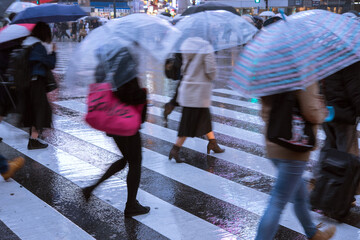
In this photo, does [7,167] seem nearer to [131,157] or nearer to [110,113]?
[131,157]

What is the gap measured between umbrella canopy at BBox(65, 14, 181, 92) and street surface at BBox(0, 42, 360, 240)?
0.19 m

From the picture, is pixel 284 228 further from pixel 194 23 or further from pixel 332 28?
pixel 194 23

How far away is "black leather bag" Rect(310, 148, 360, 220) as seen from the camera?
3.79m

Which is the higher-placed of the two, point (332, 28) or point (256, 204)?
point (332, 28)

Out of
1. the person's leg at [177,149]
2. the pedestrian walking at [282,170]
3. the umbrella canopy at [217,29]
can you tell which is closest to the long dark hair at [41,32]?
the umbrella canopy at [217,29]

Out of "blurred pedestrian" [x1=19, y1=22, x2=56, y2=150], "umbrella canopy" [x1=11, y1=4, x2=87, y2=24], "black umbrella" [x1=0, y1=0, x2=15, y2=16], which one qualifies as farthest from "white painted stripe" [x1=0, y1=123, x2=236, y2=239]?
"black umbrella" [x1=0, y1=0, x2=15, y2=16]

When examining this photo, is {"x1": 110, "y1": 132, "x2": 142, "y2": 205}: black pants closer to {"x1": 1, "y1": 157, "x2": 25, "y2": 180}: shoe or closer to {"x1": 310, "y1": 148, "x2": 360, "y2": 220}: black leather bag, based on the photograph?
{"x1": 1, "y1": 157, "x2": 25, "y2": 180}: shoe

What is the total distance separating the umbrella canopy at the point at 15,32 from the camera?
598 centimetres

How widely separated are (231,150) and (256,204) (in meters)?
2.14

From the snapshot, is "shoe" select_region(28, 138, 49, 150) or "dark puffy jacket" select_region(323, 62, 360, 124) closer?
"dark puffy jacket" select_region(323, 62, 360, 124)

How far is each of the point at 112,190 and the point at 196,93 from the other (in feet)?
5.53

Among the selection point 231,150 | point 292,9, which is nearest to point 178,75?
point 231,150

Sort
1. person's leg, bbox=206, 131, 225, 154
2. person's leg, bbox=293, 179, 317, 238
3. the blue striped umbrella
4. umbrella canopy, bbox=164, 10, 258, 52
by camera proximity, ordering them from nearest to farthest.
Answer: the blue striped umbrella
person's leg, bbox=293, 179, 317, 238
umbrella canopy, bbox=164, 10, 258, 52
person's leg, bbox=206, 131, 225, 154

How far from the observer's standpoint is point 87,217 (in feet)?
14.4
